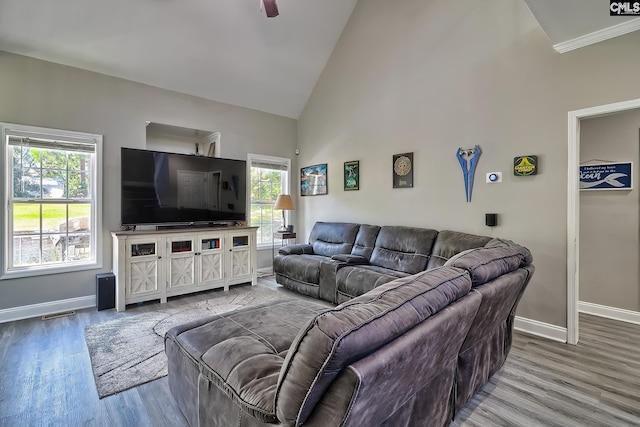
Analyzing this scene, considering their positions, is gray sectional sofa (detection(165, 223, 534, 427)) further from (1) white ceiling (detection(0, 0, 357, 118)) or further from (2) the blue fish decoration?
(1) white ceiling (detection(0, 0, 357, 118))

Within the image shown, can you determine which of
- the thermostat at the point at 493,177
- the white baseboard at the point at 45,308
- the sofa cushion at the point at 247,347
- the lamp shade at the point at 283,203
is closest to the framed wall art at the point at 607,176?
the thermostat at the point at 493,177

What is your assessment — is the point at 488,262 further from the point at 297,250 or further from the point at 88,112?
the point at 88,112

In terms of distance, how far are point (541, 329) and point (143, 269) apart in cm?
454

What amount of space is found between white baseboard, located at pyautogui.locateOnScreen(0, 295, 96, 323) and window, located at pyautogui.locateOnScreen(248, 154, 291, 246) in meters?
2.56

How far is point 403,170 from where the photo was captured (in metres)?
4.21

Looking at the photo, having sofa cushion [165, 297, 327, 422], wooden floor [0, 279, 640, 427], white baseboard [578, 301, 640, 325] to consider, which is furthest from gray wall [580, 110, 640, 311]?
sofa cushion [165, 297, 327, 422]

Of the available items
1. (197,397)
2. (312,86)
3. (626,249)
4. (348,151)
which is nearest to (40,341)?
(197,397)

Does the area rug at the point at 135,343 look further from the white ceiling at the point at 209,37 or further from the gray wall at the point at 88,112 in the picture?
the white ceiling at the point at 209,37

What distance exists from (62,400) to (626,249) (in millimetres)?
5424

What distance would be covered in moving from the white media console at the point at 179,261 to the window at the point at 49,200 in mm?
493

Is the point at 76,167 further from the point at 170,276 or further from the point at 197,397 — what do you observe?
the point at 197,397

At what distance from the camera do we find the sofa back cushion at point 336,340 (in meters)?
0.87

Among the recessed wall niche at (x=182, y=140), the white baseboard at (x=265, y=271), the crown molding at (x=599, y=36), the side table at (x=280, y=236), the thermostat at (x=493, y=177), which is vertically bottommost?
the white baseboard at (x=265, y=271)

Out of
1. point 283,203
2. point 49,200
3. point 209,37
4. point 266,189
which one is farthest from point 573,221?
point 49,200
